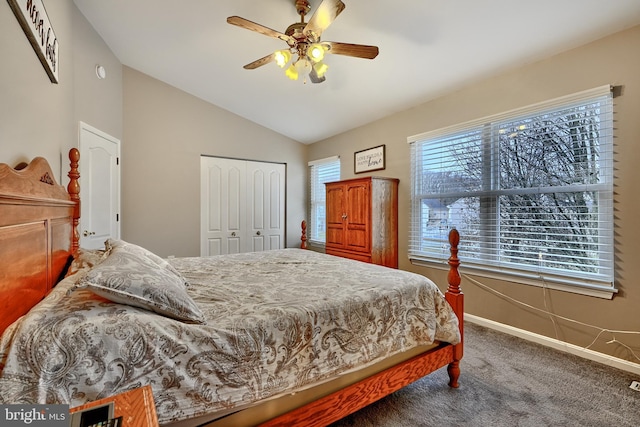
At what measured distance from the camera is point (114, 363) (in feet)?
2.99

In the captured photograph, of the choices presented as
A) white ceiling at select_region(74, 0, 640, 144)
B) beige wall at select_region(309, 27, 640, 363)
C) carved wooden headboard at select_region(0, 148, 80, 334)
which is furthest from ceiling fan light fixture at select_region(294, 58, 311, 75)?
carved wooden headboard at select_region(0, 148, 80, 334)

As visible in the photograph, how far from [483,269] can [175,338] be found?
9.34 feet

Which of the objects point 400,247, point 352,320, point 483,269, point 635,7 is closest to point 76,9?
point 352,320

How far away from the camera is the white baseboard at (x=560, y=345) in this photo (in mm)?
2059

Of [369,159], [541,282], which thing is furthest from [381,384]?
[369,159]

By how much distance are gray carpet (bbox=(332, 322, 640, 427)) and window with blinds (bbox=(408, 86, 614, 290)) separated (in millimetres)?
667

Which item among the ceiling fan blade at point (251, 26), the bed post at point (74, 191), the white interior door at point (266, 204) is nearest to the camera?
the ceiling fan blade at point (251, 26)

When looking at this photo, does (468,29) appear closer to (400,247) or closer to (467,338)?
Answer: (400,247)

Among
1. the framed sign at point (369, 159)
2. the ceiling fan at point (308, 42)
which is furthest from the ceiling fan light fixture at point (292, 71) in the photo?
the framed sign at point (369, 159)

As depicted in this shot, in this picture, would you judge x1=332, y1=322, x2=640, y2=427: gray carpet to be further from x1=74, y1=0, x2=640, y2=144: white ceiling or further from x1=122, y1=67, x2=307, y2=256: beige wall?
x1=122, y1=67, x2=307, y2=256: beige wall

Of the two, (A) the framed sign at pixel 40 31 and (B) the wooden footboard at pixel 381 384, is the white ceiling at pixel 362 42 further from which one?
(B) the wooden footboard at pixel 381 384

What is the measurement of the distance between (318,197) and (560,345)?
12.0 ft

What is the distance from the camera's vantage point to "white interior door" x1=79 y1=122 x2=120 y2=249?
2.87 metres

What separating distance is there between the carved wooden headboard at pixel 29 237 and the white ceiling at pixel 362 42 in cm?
190
